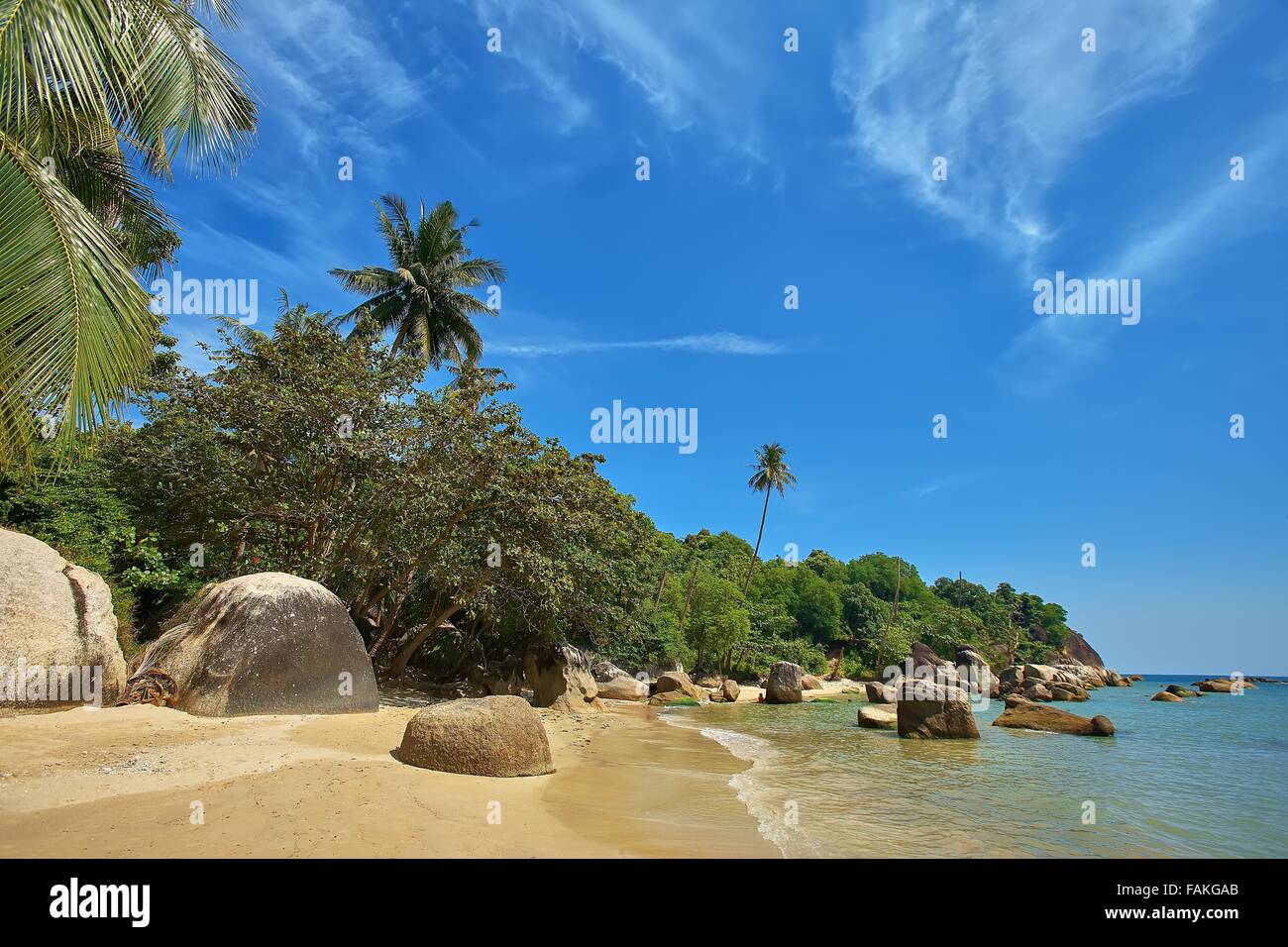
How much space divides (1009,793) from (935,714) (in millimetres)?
8265

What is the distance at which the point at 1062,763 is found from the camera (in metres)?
14.4

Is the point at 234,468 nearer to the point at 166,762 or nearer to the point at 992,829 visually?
the point at 166,762

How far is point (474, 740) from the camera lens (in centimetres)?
844

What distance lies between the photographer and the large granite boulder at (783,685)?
34781 mm

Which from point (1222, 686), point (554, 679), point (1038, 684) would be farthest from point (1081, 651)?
point (554, 679)

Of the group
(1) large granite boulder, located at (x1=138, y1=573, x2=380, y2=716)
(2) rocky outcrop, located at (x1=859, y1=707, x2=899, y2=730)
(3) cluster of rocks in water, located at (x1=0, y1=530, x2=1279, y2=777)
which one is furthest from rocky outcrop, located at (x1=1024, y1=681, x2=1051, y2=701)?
(1) large granite boulder, located at (x1=138, y1=573, x2=380, y2=716)

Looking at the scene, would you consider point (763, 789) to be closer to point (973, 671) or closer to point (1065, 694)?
point (1065, 694)

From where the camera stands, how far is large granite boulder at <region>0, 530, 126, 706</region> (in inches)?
344

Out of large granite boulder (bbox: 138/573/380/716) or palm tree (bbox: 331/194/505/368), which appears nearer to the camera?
large granite boulder (bbox: 138/573/380/716)

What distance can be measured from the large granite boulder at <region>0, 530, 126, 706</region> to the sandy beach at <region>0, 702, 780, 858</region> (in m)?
0.49

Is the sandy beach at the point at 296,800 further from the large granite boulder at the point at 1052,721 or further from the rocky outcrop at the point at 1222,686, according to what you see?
the rocky outcrop at the point at 1222,686

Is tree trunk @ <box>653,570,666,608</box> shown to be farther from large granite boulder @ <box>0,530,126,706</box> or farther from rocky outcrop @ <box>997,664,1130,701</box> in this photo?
large granite boulder @ <box>0,530,126,706</box>

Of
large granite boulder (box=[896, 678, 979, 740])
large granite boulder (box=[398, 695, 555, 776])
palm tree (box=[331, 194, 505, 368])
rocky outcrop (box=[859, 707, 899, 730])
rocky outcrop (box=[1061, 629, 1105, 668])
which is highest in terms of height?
palm tree (box=[331, 194, 505, 368])
